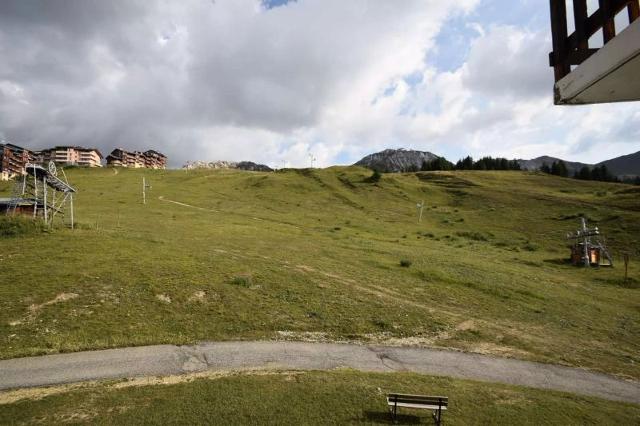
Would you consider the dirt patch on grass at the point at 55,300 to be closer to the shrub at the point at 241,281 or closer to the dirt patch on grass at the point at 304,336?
the shrub at the point at 241,281

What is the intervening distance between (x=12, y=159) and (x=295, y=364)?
196189 millimetres

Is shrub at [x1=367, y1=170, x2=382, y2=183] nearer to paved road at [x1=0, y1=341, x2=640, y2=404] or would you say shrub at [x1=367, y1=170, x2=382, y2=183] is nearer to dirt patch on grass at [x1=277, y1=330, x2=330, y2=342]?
dirt patch on grass at [x1=277, y1=330, x2=330, y2=342]

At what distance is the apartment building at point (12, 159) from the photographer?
15588 cm

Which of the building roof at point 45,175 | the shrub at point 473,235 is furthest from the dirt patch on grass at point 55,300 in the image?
the shrub at point 473,235

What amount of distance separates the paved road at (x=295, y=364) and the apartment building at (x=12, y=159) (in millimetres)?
168720

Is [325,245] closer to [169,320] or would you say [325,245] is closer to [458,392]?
[169,320]

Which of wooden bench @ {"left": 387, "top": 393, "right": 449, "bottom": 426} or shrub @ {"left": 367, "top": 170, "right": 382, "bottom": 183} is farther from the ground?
shrub @ {"left": 367, "top": 170, "right": 382, "bottom": 183}

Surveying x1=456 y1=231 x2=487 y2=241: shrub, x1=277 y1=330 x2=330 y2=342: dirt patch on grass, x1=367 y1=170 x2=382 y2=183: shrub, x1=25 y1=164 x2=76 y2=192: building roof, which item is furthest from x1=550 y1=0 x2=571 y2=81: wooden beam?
x1=367 y1=170 x2=382 y2=183: shrub

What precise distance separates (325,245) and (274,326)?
2729 cm

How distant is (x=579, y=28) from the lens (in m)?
4.63

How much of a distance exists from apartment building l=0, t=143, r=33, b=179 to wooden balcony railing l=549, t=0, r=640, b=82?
18541 centimetres

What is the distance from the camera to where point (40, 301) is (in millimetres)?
22016

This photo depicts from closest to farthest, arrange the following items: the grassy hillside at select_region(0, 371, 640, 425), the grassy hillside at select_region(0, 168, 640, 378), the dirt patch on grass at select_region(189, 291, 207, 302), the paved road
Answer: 1. the grassy hillside at select_region(0, 371, 640, 425)
2. the paved road
3. the grassy hillside at select_region(0, 168, 640, 378)
4. the dirt patch on grass at select_region(189, 291, 207, 302)

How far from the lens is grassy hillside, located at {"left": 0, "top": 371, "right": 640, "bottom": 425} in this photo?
12.7 metres
